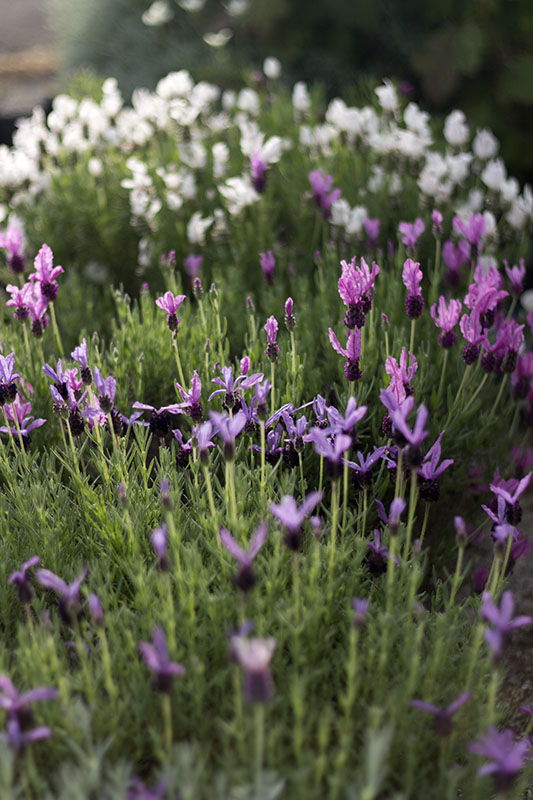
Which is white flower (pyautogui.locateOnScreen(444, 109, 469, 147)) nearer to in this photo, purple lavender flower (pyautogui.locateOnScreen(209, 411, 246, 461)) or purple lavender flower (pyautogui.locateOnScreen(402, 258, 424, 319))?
purple lavender flower (pyautogui.locateOnScreen(402, 258, 424, 319))

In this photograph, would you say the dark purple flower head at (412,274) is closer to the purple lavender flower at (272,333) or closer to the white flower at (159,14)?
the purple lavender flower at (272,333)

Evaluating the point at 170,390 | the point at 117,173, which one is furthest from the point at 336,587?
the point at 117,173

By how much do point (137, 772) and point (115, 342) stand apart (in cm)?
136

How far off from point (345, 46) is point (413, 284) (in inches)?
159

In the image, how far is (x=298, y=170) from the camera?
3.51 m

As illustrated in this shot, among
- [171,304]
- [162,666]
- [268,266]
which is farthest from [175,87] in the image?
[162,666]

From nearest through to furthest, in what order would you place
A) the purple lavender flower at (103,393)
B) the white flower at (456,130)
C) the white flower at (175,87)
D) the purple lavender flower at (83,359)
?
the purple lavender flower at (103,393), the purple lavender flower at (83,359), the white flower at (456,130), the white flower at (175,87)

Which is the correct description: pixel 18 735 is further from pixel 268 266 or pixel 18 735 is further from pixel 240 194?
pixel 240 194

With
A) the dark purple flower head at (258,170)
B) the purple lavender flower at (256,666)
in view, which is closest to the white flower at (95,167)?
the dark purple flower head at (258,170)

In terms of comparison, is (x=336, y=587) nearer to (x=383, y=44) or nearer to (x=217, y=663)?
(x=217, y=663)

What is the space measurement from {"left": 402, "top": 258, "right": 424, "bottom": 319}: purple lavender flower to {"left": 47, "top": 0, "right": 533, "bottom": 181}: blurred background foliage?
279cm

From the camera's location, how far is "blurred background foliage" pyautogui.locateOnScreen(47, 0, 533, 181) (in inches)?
181

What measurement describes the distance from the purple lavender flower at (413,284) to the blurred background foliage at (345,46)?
110 inches

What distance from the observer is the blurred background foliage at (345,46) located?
181 inches
